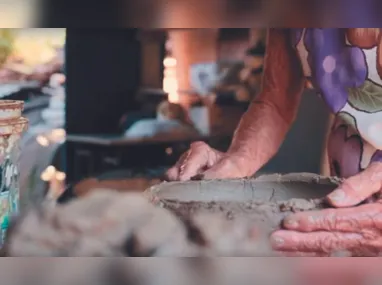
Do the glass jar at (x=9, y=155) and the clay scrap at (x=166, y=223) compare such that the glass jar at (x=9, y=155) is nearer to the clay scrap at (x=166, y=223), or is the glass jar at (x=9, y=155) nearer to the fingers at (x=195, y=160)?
the clay scrap at (x=166, y=223)

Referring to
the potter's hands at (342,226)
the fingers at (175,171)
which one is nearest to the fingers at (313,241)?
the potter's hands at (342,226)

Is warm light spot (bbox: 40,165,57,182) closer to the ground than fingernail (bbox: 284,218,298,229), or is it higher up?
higher up

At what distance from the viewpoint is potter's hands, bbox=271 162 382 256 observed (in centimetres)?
53

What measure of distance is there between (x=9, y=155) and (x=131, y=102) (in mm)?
119

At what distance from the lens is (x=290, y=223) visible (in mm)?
529

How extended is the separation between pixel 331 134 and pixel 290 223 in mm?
111

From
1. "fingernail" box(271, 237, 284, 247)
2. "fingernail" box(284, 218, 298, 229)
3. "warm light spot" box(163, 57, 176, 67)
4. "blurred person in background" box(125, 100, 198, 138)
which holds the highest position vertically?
"warm light spot" box(163, 57, 176, 67)

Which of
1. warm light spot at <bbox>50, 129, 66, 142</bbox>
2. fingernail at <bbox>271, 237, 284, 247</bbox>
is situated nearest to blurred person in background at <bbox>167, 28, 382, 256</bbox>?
fingernail at <bbox>271, 237, 284, 247</bbox>

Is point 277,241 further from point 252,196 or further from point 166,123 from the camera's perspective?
point 166,123

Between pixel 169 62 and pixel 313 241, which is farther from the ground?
pixel 169 62

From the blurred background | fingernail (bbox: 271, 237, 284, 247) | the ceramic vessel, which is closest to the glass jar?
the blurred background

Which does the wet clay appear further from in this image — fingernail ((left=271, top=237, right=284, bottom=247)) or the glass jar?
the glass jar

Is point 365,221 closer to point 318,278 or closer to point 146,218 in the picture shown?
point 318,278

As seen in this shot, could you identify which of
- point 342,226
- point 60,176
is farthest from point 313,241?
point 60,176
